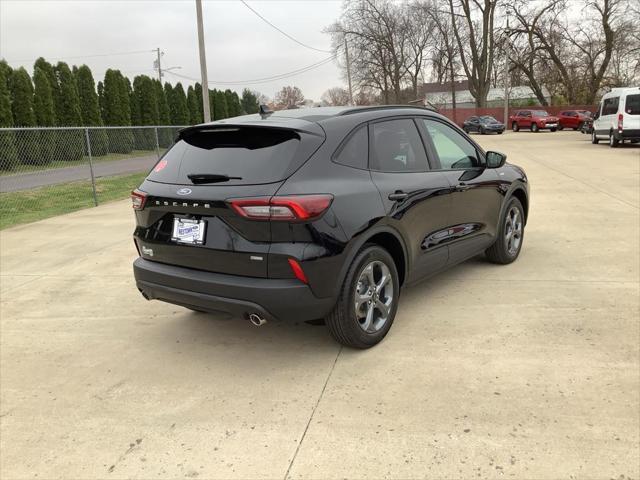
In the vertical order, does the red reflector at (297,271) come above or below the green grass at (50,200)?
above

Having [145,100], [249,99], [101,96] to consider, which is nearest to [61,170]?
[101,96]

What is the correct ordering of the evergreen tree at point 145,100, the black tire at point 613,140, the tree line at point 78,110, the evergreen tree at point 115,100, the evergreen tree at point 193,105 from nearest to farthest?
the tree line at point 78,110 → the black tire at point 613,140 → the evergreen tree at point 115,100 → the evergreen tree at point 145,100 → the evergreen tree at point 193,105

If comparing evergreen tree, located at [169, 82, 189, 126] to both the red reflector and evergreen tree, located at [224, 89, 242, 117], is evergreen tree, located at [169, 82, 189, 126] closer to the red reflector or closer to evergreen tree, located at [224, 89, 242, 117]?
evergreen tree, located at [224, 89, 242, 117]

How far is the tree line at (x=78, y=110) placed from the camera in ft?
43.3

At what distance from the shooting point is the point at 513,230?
5.53m

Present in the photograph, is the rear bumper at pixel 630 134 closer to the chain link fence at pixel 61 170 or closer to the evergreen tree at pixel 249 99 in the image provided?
the chain link fence at pixel 61 170

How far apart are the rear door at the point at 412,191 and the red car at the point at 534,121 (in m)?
37.6

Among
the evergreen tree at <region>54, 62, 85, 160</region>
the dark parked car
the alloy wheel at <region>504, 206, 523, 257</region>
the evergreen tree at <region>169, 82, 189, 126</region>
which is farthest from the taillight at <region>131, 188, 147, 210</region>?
the dark parked car

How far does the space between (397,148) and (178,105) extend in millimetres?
32558

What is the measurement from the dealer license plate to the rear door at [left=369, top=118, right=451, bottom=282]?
1.20m

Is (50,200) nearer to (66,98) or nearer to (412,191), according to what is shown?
(412,191)

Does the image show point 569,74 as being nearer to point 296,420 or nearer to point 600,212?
point 600,212

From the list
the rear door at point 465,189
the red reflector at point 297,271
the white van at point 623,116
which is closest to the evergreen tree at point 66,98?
the white van at point 623,116

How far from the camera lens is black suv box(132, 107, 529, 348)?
3062 millimetres
